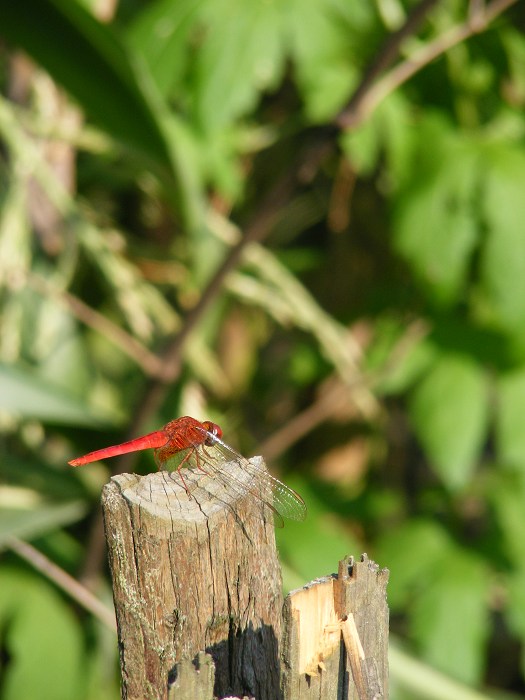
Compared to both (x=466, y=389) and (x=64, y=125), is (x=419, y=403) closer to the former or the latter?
(x=466, y=389)

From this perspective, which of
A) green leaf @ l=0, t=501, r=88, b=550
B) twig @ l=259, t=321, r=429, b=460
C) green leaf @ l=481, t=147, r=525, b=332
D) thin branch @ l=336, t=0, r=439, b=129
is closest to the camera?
thin branch @ l=336, t=0, r=439, b=129

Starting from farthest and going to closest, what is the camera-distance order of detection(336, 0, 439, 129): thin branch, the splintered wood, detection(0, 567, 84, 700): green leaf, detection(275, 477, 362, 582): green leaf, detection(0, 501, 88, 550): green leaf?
detection(275, 477, 362, 582): green leaf, detection(0, 567, 84, 700): green leaf, detection(0, 501, 88, 550): green leaf, detection(336, 0, 439, 129): thin branch, the splintered wood

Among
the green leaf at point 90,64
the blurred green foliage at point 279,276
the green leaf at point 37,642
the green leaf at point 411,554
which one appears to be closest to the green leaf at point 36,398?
the blurred green foliage at point 279,276

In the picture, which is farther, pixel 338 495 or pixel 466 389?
pixel 338 495

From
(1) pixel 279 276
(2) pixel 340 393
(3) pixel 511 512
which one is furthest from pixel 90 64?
(3) pixel 511 512

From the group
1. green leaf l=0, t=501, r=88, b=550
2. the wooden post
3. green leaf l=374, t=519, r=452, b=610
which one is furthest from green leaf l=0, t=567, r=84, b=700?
the wooden post

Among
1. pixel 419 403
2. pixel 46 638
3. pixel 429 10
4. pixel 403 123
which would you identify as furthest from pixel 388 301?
pixel 46 638

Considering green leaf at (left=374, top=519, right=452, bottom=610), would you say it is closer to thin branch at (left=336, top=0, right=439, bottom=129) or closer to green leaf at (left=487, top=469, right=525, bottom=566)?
green leaf at (left=487, top=469, right=525, bottom=566)
